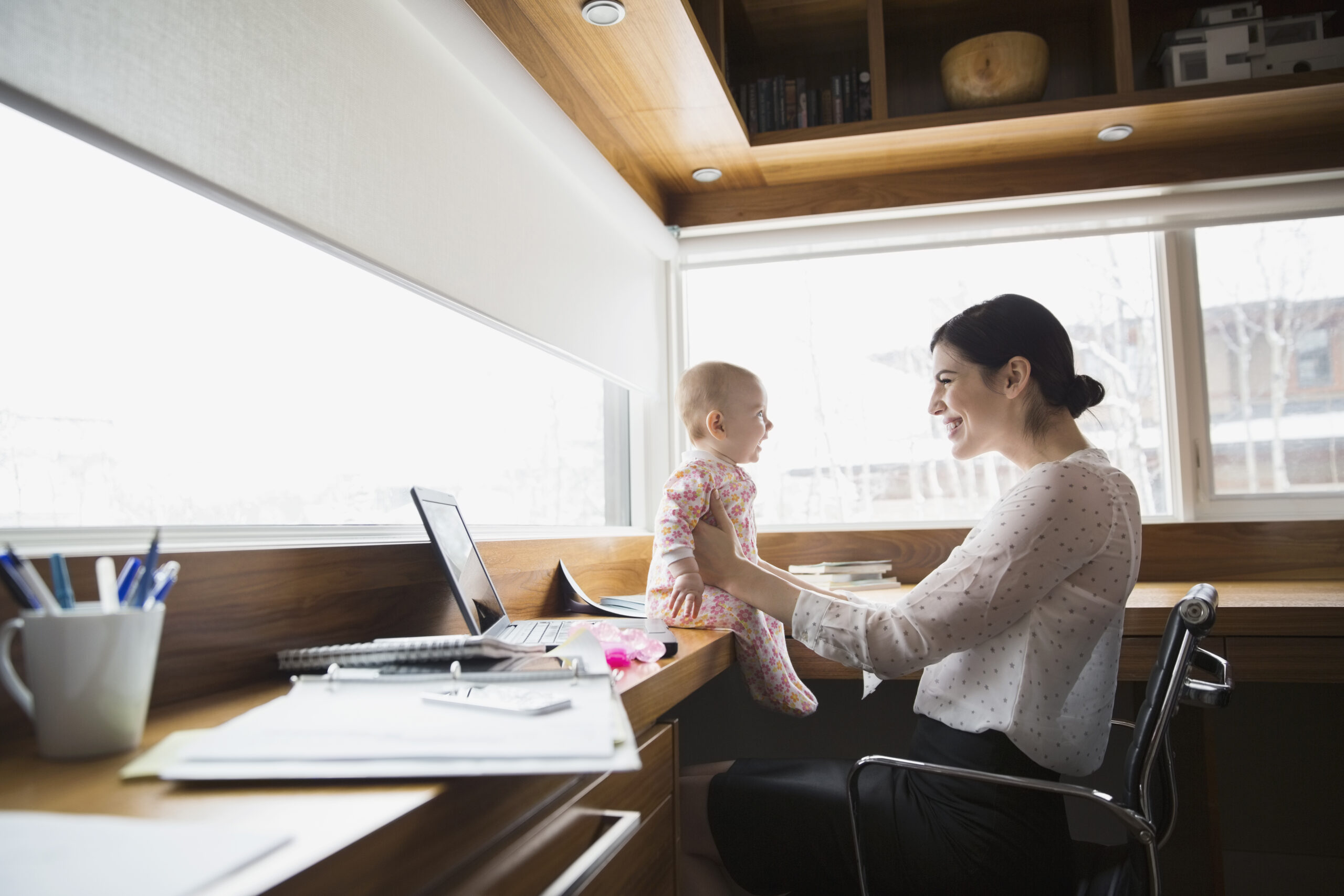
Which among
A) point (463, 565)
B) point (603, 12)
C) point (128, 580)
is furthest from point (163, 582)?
point (603, 12)

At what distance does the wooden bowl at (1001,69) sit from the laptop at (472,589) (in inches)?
69.7

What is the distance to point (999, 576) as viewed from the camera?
128 cm

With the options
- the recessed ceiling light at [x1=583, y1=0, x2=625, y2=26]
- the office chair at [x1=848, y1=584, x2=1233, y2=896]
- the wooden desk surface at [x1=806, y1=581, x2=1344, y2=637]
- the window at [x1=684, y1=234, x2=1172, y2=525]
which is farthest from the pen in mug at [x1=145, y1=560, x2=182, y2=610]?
the window at [x1=684, y1=234, x2=1172, y2=525]

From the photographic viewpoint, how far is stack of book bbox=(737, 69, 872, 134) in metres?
2.60

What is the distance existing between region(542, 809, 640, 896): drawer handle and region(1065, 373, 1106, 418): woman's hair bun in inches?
40.5

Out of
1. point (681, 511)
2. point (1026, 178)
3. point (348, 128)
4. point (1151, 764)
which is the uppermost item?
point (1026, 178)

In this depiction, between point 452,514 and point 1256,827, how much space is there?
2.23 metres

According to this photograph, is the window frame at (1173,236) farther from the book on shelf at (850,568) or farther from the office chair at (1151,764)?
the office chair at (1151,764)

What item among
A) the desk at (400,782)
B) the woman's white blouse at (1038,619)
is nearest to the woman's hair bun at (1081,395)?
the woman's white blouse at (1038,619)

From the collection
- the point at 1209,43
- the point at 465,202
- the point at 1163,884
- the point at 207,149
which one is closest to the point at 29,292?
the point at 207,149

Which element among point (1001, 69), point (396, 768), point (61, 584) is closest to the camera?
point (396, 768)

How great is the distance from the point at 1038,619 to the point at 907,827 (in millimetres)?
361

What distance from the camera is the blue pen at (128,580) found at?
2.54ft

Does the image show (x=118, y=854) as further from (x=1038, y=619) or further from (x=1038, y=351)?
A: (x=1038, y=351)
